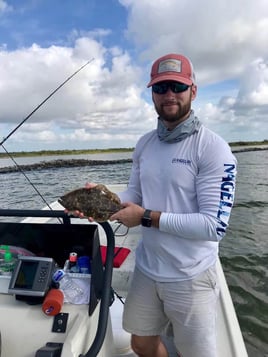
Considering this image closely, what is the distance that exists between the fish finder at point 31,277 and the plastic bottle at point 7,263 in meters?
0.21

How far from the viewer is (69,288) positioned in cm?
206

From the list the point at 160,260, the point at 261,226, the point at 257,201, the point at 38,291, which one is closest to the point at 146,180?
the point at 160,260

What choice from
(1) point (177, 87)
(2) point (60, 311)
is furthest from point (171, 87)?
(2) point (60, 311)

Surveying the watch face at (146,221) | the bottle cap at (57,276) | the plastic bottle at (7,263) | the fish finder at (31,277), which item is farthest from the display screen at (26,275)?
the watch face at (146,221)

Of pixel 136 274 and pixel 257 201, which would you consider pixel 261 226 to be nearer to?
pixel 257 201

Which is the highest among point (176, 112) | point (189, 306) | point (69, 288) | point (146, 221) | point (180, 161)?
point (176, 112)

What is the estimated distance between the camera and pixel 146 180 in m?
2.30

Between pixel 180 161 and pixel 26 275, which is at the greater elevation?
pixel 180 161

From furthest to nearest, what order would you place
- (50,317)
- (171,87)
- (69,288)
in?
(171,87)
(69,288)
(50,317)

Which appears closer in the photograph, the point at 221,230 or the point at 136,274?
the point at 221,230

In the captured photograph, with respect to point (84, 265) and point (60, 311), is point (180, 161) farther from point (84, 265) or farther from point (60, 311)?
point (60, 311)

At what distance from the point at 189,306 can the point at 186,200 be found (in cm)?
70

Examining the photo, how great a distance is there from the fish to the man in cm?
7

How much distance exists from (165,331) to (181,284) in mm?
592
